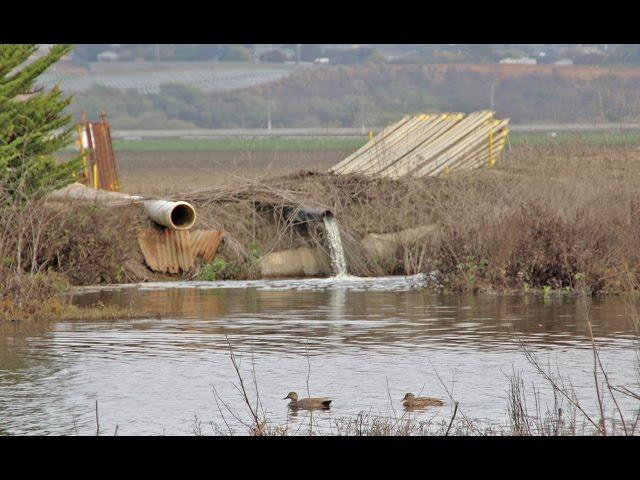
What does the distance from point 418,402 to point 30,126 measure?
16.2 m

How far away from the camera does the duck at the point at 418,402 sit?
12.8 metres

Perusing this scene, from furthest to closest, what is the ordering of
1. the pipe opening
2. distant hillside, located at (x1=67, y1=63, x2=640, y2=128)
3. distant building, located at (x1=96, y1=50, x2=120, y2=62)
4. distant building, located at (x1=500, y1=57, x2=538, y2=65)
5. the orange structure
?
1. distant building, located at (x1=96, y1=50, x2=120, y2=62)
2. distant building, located at (x1=500, y1=57, x2=538, y2=65)
3. distant hillside, located at (x1=67, y1=63, x2=640, y2=128)
4. the orange structure
5. the pipe opening

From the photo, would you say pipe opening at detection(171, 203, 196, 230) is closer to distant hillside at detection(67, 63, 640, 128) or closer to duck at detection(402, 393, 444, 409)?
duck at detection(402, 393, 444, 409)

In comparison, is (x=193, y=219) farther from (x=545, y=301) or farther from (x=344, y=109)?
(x=344, y=109)

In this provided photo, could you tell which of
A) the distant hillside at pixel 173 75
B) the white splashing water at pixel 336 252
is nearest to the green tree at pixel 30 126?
the white splashing water at pixel 336 252

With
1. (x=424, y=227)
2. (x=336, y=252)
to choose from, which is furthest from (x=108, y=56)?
(x=336, y=252)

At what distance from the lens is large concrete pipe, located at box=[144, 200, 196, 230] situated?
89.0ft

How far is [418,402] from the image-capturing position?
1276 cm

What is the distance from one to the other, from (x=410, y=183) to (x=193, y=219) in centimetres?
524

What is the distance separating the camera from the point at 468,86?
318 ft

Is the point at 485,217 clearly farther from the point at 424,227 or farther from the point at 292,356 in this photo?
the point at 292,356

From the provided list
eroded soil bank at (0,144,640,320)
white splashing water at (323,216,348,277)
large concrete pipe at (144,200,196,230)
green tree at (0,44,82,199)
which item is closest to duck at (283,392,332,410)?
eroded soil bank at (0,144,640,320)

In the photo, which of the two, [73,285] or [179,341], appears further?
[73,285]
